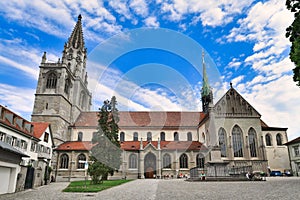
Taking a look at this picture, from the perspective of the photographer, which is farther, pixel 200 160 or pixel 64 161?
pixel 200 160

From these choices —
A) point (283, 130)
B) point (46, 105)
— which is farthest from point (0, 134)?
point (283, 130)

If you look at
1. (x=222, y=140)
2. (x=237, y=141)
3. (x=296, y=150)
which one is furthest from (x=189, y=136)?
(x=296, y=150)

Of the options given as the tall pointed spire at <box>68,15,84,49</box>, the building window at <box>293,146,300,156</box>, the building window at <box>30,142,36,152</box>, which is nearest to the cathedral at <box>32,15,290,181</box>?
the tall pointed spire at <box>68,15,84,49</box>

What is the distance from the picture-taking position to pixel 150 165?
41125 millimetres

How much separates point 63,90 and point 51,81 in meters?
3.48

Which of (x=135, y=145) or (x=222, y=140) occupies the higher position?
(x=222, y=140)

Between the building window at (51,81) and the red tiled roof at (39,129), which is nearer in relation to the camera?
the red tiled roof at (39,129)

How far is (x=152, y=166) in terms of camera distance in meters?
41.0

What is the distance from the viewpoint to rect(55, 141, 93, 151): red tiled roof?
133ft

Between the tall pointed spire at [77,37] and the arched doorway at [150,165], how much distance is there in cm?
3183

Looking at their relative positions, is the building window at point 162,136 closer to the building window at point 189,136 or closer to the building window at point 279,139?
the building window at point 189,136

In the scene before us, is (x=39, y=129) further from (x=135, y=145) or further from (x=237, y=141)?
(x=237, y=141)

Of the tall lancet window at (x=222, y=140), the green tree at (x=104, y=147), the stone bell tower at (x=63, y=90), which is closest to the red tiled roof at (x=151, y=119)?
the stone bell tower at (x=63, y=90)

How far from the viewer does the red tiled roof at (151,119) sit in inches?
1927
